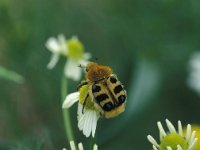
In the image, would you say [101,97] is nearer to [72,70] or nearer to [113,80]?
[113,80]

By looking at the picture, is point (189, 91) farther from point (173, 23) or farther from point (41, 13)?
point (41, 13)

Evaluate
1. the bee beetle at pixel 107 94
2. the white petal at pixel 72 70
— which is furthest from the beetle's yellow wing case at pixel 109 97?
the white petal at pixel 72 70

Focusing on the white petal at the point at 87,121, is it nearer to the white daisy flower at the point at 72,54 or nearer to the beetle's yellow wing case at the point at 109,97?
the beetle's yellow wing case at the point at 109,97

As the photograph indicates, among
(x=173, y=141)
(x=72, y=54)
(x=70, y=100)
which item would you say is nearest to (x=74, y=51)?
(x=72, y=54)

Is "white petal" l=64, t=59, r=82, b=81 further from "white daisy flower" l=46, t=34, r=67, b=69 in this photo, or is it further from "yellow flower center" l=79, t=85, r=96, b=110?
"yellow flower center" l=79, t=85, r=96, b=110

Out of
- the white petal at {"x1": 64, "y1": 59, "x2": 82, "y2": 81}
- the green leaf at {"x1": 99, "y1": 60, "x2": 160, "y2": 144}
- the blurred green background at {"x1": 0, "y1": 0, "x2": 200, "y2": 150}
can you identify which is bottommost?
the white petal at {"x1": 64, "y1": 59, "x2": 82, "y2": 81}

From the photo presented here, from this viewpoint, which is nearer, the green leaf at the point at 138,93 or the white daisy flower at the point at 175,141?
the white daisy flower at the point at 175,141

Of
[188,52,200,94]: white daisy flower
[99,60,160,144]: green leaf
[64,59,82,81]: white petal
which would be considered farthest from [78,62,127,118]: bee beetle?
[188,52,200,94]: white daisy flower
